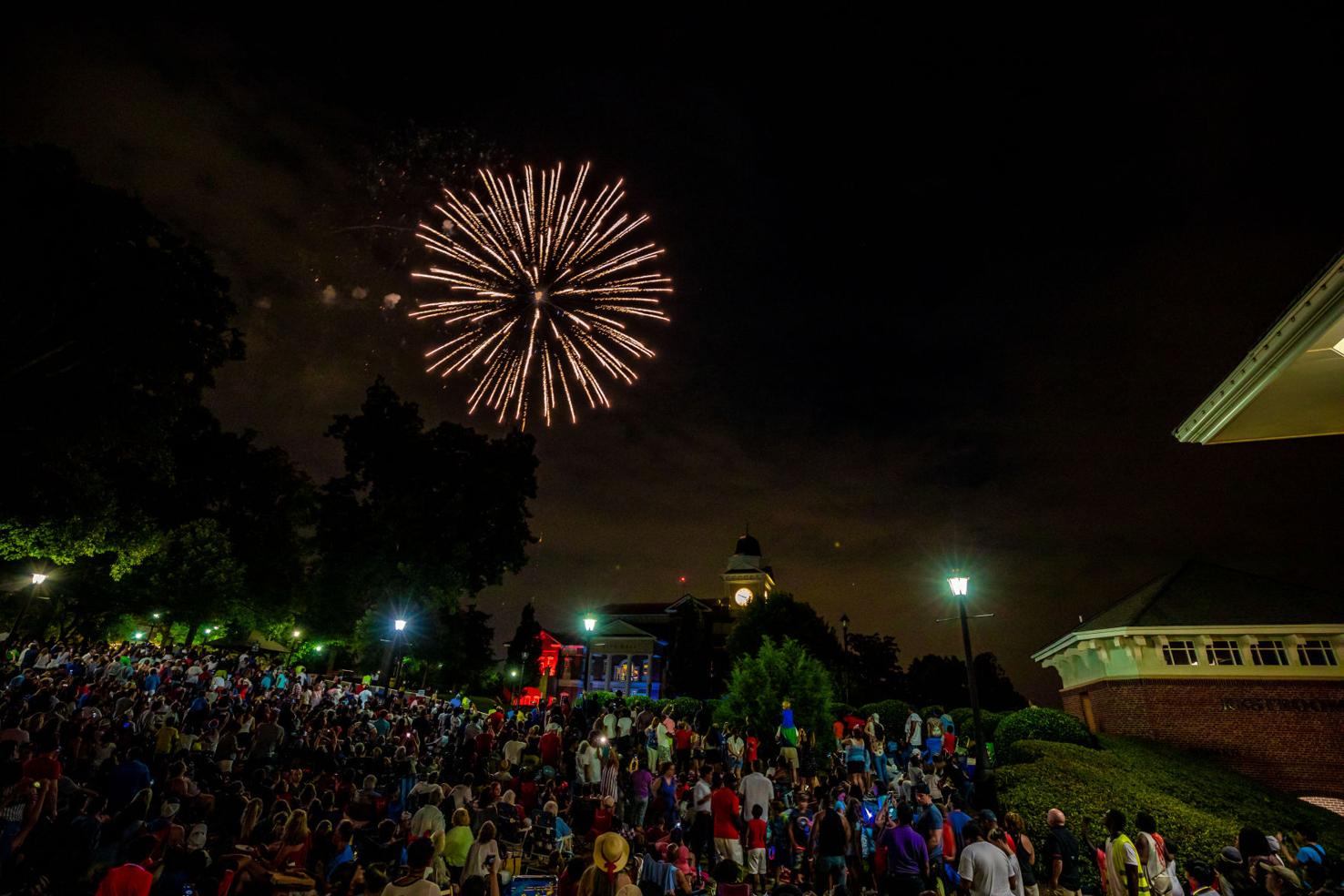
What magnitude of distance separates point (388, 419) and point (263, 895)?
3969 cm

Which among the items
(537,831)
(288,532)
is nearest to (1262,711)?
(537,831)

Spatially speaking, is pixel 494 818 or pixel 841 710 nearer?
pixel 494 818

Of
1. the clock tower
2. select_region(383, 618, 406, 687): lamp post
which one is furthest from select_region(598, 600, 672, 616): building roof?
select_region(383, 618, 406, 687): lamp post

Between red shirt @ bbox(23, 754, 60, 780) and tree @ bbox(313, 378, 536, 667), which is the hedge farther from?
tree @ bbox(313, 378, 536, 667)

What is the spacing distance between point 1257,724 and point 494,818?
25.9 meters

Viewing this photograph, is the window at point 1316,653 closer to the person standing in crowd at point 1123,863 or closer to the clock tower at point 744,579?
the person standing in crowd at point 1123,863

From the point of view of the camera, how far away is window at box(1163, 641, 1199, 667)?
906 inches

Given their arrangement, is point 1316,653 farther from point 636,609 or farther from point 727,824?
point 636,609

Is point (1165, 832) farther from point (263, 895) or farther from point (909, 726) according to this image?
point (263, 895)

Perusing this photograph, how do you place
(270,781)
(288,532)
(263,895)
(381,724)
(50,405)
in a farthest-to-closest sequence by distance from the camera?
(288,532) → (50,405) → (381,724) → (270,781) → (263,895)

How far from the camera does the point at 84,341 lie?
66.3 ft

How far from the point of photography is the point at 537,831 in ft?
39.6

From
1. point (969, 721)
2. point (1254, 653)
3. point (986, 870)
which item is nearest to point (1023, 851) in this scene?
point (986, 870)

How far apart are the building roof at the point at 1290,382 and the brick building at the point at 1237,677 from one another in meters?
21.5
